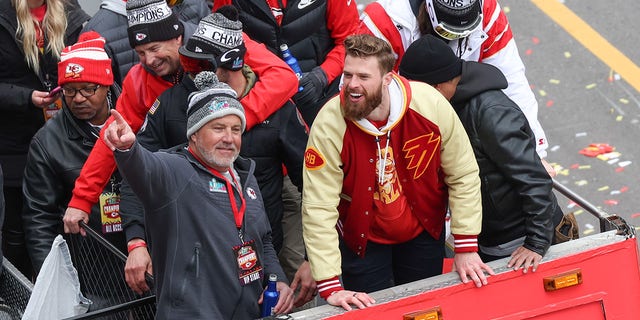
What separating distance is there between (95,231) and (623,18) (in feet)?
21.7

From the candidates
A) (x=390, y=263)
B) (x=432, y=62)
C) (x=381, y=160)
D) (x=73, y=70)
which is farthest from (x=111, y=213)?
(x=432, y=62)

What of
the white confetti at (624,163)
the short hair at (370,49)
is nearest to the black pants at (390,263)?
the short hair at (370,49)

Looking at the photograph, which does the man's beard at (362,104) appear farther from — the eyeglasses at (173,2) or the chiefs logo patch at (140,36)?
the eyeglasses at (173,2)

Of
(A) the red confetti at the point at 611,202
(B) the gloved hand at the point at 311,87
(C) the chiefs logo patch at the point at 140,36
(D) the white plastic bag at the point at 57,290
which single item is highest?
(C) the chiefs logo patch at the point at 140,36

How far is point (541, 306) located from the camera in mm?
5289

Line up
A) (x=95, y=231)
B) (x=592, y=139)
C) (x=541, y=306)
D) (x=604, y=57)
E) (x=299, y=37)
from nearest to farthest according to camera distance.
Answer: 1. (x=541, y=306)
2. (x=95, y=231)
3. (x=299, y=37)
4. (x=592, y=139)
5. (x=604, y=57)

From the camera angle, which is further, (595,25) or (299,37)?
(595,25)

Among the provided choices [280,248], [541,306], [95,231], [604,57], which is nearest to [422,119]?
[541,306]

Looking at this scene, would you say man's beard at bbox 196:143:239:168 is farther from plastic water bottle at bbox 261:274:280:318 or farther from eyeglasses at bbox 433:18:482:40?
eyeglasses at bbox 433:18:482:40

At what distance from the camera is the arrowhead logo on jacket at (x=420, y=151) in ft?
17.7

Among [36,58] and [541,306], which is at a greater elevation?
[36,58]

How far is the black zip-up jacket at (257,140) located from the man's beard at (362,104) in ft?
2.45

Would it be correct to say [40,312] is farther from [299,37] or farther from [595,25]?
[595,25]

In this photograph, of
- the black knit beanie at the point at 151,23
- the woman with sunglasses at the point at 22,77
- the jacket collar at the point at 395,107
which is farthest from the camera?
the woman with sunglasses at the point at 22,77
